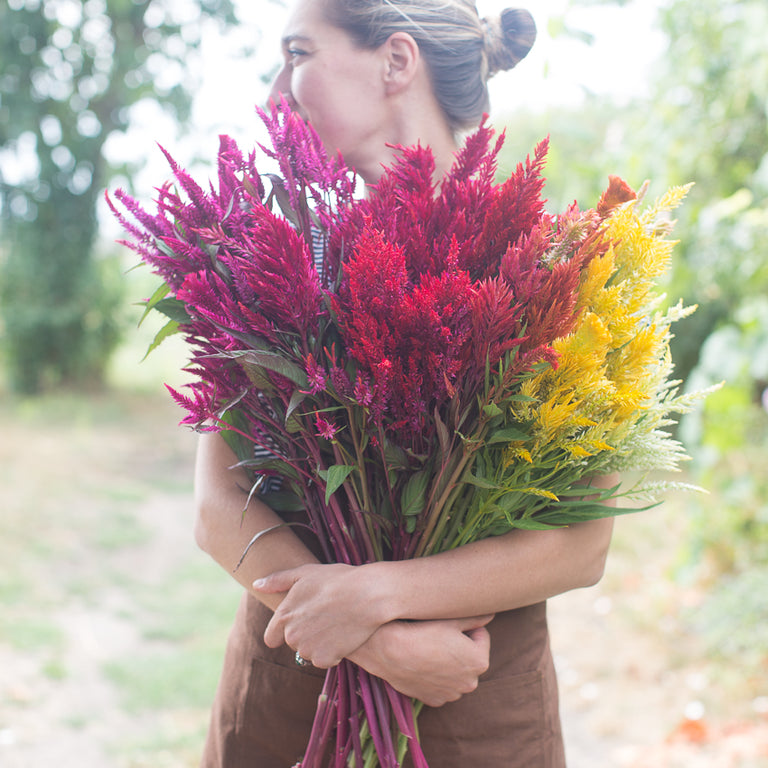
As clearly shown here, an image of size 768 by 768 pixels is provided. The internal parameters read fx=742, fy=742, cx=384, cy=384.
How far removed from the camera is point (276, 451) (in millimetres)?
981

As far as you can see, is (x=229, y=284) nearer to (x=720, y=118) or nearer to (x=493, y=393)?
(x=493, y=393)

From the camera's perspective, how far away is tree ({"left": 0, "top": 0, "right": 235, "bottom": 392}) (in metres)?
7.10

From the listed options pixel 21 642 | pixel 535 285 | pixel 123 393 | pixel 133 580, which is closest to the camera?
pixel 535 285

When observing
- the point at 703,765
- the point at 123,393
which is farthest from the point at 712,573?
the point at 123,393

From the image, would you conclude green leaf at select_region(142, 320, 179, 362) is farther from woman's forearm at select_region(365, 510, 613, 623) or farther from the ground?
the ground

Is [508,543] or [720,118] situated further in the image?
[720,118]

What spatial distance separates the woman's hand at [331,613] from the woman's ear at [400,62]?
0.79m

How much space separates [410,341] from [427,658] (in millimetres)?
443

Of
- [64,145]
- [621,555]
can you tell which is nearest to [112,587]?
[621,555]

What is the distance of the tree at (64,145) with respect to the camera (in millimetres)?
7102

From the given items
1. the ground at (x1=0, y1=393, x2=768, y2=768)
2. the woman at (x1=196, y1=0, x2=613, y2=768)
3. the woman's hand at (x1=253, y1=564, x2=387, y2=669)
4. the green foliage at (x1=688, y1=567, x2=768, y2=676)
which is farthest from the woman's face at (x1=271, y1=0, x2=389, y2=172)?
the green foliage at (x1=688, y1=567, x2=768, y2=676)

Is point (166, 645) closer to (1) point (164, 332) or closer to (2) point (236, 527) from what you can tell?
(2) point (236, 527)

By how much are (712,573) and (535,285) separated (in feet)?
11.0

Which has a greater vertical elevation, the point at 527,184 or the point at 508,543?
the point at 527,184
